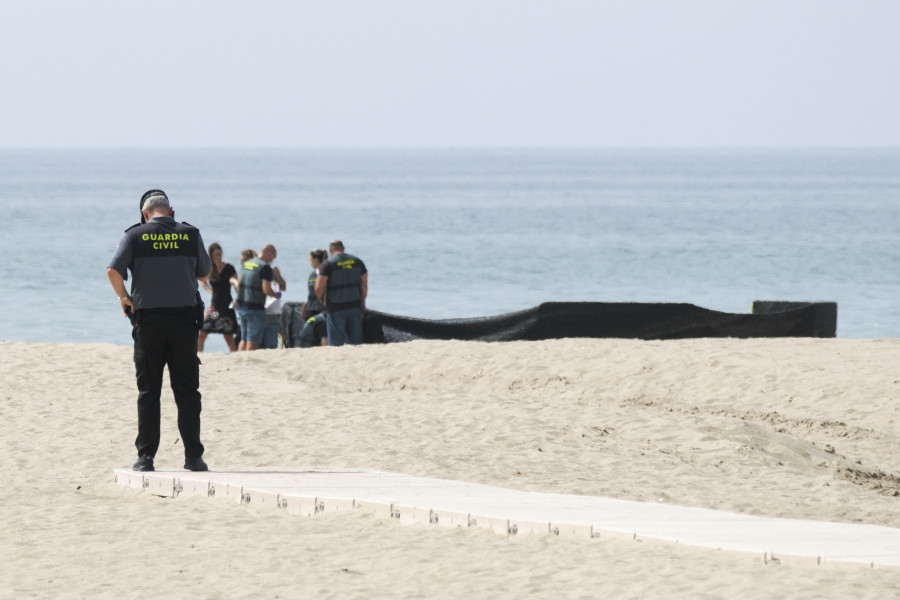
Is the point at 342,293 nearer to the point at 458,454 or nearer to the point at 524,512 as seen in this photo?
the point at 458,454

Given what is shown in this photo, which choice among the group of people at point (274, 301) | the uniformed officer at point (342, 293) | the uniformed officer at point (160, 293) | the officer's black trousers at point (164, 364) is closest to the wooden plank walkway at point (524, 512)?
the officer's black trousers at point (164, 364)

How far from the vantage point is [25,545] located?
7.14 m

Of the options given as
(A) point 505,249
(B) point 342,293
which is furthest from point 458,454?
(A) point 505,249

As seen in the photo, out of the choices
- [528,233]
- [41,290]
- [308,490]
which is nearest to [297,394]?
[308,490]

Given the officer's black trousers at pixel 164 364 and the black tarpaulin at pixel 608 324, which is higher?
the officer's black trousers at pixel 164 364

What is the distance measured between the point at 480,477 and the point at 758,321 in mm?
8949

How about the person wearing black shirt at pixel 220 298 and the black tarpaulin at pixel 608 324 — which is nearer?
the person wearing black shirt at pixel 220 298

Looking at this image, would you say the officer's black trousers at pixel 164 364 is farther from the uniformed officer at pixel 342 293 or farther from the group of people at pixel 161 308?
the uniformed officer at pixel 342 293

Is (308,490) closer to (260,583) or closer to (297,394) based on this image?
(260,583)

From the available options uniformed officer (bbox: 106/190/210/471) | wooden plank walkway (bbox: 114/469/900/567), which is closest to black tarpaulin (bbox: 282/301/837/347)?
wooden plank walkway (bbox: 114/469/900/567)

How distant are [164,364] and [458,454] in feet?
8.82

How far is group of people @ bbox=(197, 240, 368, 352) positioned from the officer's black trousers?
746cm

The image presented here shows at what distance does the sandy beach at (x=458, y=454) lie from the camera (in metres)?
6.17

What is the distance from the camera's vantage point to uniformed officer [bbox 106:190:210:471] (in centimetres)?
820
